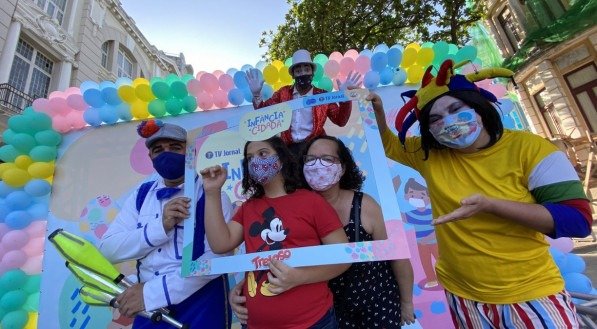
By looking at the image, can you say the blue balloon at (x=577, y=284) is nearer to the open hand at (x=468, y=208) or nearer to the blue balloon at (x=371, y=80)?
the open hand at (x=468, y=208)

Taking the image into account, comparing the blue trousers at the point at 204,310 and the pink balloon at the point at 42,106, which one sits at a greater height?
the pink balloon at the point at 42,106

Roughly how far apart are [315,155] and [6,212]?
3.54 metres

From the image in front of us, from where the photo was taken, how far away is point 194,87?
348cm

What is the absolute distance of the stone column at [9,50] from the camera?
29.8ft

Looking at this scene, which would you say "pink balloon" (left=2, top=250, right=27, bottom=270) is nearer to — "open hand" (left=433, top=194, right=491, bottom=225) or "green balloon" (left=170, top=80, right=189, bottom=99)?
"green balloon" (left=170, top=80, right=189, bottom=99)

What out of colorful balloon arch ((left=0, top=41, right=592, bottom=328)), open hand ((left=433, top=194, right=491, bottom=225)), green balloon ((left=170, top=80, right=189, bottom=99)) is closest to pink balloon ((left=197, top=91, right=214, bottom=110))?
colorful balloon arch ((left=0, top=41, right=592, bottom=328))

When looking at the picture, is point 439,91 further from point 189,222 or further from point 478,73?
point 189,222

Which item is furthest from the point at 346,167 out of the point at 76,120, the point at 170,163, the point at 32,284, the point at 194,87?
the point at 32,284

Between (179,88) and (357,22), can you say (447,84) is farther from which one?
(357,22)

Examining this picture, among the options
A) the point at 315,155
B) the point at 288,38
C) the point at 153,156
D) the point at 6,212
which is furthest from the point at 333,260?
the point at 288,38

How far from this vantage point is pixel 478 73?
1.42 metres

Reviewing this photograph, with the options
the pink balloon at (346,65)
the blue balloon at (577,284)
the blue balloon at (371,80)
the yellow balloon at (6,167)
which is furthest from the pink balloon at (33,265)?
the blue balloon at (577,284)

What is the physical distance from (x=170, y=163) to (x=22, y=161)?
271 centimetres

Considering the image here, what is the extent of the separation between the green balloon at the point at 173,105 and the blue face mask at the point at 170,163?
1.90 meters
